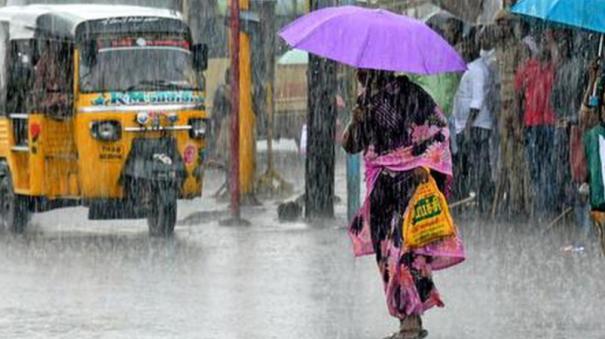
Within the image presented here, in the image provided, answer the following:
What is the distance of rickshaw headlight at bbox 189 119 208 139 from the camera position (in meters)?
18.3

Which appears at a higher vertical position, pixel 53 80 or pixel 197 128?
pixel 53 80

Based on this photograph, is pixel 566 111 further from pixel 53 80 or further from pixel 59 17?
pixel 59 17

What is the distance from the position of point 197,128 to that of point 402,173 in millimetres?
7266

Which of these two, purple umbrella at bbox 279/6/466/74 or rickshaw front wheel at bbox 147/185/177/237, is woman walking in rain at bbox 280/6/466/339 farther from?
rickshaw front wheel at bbox 147/185/177/237

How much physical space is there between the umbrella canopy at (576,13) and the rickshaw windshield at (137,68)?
5.29 meters

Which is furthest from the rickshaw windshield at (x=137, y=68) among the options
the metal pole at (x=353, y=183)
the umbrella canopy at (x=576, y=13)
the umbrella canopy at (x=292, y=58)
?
the umbrella canopy at (x=292, y=58)

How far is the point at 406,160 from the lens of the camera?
11234 millimetres

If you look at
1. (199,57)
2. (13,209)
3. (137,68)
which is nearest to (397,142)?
(137,68)

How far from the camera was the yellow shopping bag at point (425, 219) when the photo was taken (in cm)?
1119

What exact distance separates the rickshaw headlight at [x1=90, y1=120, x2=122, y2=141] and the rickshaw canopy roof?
0.99 metres

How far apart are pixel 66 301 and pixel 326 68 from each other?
6.80m

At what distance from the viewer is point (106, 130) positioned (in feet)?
59.0

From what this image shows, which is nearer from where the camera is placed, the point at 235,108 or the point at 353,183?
the point at 353,183

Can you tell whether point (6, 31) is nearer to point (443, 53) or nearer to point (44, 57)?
point (44, 57)
